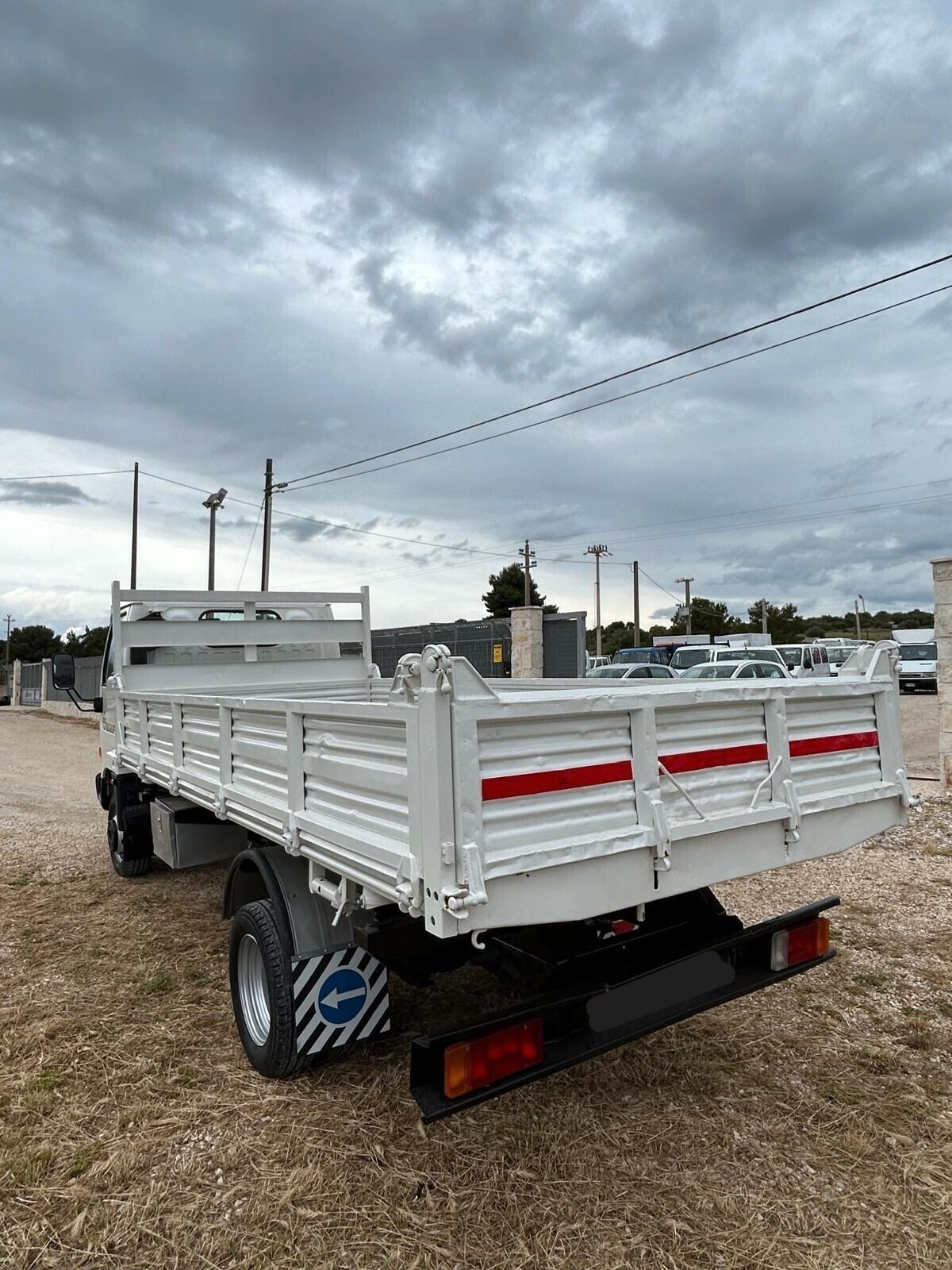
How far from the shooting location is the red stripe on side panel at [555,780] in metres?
2.27

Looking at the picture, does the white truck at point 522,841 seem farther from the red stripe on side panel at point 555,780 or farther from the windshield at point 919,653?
the windshield at point 919,653

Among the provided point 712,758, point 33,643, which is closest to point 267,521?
point 712,758

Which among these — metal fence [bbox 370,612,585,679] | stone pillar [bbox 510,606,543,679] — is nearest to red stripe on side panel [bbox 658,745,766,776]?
metal fence [bbox 370,612,585,679]

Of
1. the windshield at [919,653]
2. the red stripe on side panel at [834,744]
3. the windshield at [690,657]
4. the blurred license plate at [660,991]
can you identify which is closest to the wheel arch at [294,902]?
the blurred license plate at [660,991]

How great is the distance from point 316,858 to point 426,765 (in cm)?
86

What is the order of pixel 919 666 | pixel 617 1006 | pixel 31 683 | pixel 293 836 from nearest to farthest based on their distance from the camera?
pixel 617 1006
pixel 293 836
pixel 919 666
pixel 31 683

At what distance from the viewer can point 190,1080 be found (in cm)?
341

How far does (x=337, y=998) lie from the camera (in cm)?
314

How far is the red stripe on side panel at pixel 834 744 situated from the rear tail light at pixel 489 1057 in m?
1.39

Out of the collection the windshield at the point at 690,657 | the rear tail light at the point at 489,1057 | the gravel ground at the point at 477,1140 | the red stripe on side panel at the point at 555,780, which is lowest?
the gravel ground at the point at 477,1140

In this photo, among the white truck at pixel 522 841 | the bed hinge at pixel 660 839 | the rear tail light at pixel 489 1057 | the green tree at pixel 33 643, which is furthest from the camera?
the green tree at pixel 33 643

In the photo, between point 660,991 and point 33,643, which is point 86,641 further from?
point 660,991

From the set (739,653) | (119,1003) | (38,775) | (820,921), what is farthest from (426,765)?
(739,653)

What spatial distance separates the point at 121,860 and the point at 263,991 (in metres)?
3.67
